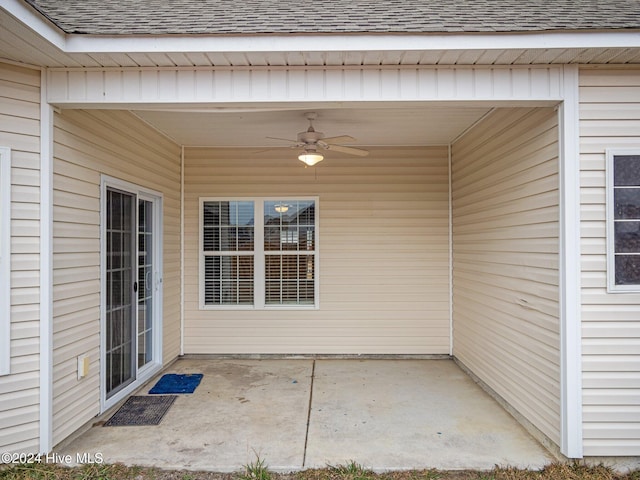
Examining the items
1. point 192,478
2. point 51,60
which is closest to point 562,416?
point 192,478

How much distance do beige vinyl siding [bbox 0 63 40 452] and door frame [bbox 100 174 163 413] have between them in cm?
72

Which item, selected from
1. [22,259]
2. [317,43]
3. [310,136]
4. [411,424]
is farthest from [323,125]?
[411,424]

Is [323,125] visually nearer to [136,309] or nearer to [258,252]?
[258,252]

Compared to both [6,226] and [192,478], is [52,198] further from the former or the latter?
[192,478]

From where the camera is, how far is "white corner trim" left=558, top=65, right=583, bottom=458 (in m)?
2.66

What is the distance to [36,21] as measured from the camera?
2301mm

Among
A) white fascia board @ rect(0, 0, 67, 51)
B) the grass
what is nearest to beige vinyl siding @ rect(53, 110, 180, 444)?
the grass

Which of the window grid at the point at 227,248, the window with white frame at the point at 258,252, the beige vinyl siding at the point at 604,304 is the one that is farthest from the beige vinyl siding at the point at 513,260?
the window grid at the point at 227,248

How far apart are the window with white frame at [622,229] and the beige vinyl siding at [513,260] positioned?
34 centimetres

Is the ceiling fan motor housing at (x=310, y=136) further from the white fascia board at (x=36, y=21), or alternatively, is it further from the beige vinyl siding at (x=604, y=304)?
the beige vinyl siding at (x=604, y=304)

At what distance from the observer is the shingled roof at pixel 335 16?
8.35 feet

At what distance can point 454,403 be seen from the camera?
377 cm

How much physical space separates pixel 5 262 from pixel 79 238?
1.88ft

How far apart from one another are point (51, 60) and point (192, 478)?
10.00 feet
